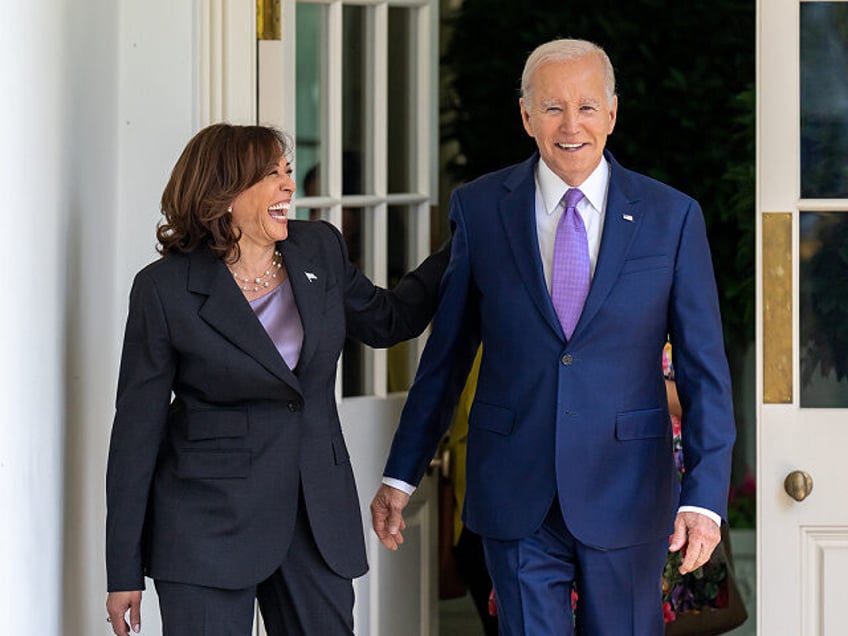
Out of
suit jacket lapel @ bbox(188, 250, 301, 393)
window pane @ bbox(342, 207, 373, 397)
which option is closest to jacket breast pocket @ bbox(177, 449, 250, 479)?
suit jacket lapel @ bbox(188, 250, 301, 393)

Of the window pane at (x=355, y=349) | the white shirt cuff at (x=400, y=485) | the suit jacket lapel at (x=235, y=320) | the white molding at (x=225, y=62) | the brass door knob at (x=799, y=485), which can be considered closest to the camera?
the suit jacket lapel at (x=235, y=320)

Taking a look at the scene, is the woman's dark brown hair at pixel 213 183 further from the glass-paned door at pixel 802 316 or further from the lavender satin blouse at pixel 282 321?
the glass-paned door at pixel 802 316

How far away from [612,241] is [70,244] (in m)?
0.99

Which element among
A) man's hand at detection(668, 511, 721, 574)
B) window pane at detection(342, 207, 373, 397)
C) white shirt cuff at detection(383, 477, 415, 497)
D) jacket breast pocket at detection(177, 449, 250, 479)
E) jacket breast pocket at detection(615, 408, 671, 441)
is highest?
window pane at detection(342, 207, 373, 397)

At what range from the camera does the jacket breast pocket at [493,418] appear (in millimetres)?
3123

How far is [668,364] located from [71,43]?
1653 millimetres

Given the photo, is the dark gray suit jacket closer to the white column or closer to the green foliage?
the white column

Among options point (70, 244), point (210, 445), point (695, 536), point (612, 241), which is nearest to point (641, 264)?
point (612, 241)

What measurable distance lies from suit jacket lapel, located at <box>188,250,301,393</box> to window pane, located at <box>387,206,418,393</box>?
1183 mm

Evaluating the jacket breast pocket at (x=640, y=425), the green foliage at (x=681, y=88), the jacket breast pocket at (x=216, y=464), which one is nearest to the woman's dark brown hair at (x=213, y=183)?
the jacket breast pocket at (x=216, y=464)

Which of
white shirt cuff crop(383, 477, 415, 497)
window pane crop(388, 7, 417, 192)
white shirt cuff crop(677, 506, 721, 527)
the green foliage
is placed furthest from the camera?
the green foliage

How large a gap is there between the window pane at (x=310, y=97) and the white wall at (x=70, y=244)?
1.09ft

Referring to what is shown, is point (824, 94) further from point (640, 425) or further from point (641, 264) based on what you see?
point (640, 425)

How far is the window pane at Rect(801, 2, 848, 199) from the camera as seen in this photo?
12.4 ft
